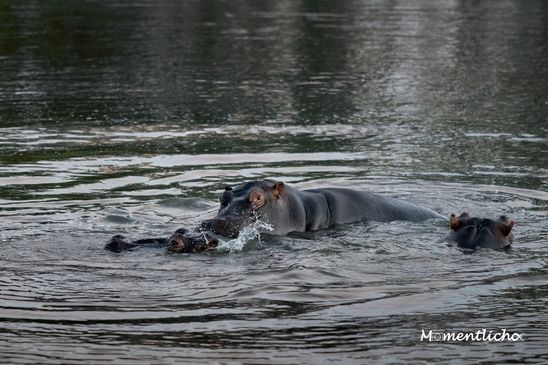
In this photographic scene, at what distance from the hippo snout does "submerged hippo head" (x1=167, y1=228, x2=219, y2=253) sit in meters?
0.27

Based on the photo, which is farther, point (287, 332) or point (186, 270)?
point (186, 270)

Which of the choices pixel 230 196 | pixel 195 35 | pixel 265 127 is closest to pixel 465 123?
pixel 265 127

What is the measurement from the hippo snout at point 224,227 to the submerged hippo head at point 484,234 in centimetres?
182

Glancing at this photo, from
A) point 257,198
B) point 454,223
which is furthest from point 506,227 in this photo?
point 257,198

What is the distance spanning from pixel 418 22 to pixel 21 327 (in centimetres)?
2862

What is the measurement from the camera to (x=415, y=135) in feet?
51.6

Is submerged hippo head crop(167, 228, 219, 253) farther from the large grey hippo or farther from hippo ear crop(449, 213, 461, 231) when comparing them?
hippo ear crop(449, 213, 461, 231)

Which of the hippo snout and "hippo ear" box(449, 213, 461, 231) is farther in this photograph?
"hippo ear" box(449, 213, 461, 231)

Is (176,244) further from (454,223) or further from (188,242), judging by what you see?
(454,223)

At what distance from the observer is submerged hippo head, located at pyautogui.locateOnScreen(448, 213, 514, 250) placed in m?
9.66

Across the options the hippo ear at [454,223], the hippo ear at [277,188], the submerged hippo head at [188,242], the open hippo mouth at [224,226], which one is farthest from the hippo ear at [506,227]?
the submerged hippo head at [188,242]

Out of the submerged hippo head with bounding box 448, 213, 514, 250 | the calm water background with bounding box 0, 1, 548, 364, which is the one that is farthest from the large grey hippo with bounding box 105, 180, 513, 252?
the calm water background with bounding box 0, 1, 548, 364

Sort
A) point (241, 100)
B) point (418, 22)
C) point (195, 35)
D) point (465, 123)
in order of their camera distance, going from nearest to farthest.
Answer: point (465, 123)
point (241, 100)
point (195, 35)
point (418, 22)

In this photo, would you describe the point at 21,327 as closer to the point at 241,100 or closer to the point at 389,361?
the point at 389,361
